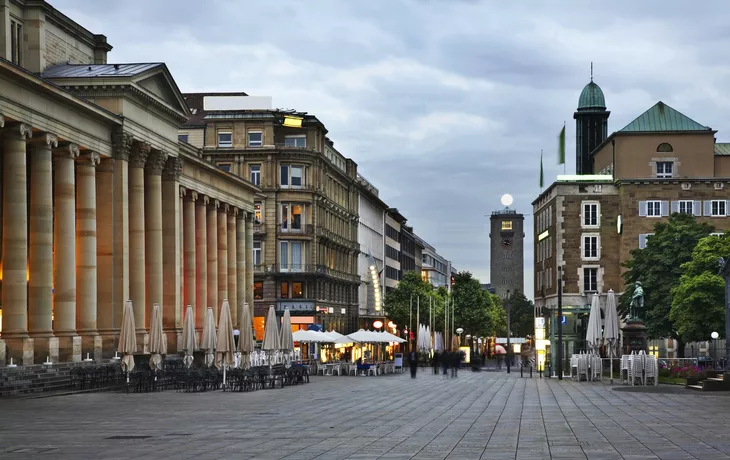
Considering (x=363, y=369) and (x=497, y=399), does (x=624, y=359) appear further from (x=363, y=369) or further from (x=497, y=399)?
(x=363, y=369)

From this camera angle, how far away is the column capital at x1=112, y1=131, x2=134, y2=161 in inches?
2746

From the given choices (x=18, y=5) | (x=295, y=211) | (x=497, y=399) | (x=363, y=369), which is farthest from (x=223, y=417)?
(x=295, y=211)

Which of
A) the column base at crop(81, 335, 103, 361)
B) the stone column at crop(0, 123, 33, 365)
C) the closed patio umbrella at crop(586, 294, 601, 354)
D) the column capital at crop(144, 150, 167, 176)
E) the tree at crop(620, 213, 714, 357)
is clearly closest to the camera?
the stone column at crop(0, 123, 33, 365)

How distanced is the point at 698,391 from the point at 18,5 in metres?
42.2

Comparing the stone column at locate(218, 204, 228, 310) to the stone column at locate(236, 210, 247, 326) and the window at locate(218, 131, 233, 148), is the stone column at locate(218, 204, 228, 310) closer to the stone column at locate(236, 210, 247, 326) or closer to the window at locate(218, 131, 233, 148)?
the stone column at locate(236, 210, 247, 326)

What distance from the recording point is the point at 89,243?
6531cm

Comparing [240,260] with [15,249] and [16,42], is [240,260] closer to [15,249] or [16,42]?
[16,42]

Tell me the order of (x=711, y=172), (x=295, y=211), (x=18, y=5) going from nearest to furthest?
(x=18, y=5)
(x=295, y=211)
(x=711, y=172)

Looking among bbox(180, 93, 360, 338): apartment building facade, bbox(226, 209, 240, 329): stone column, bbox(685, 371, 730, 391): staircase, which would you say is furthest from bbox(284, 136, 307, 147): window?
bbox(685, 371, 730, 391): staircase

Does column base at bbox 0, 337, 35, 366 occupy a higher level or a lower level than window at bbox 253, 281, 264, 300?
lower

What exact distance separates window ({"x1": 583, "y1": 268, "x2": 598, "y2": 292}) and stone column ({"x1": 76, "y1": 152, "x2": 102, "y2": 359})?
7298 cm

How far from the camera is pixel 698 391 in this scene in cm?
5025

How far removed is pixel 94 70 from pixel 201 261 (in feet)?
73.9

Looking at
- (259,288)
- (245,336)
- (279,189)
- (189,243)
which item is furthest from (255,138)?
(245,336)
